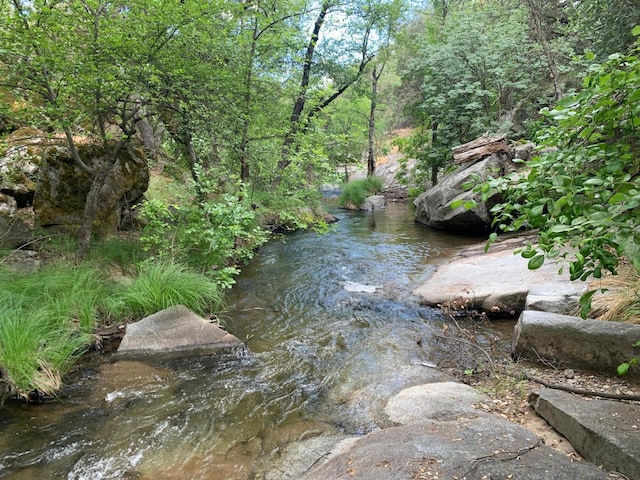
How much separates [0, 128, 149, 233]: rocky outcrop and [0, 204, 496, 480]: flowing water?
3051 millimetres

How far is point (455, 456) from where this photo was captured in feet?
7.43

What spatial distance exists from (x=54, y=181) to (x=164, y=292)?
313cm

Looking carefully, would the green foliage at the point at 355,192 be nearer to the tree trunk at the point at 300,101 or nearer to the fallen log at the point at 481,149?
the fallen log at the point at 481,149

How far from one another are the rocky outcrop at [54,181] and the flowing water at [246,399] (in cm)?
305

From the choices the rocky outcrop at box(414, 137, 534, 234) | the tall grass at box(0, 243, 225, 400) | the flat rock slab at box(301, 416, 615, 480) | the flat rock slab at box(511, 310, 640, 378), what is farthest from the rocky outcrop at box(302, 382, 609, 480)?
the rocky outcrop at box(414, 137, 534, 234)

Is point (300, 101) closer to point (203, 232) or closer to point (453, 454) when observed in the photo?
point (203, 232)

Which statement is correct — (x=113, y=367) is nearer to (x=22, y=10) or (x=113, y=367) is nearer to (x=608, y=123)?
(x=22, y=10)

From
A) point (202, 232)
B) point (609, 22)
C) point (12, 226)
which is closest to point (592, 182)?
point (202, 232)

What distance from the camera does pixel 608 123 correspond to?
1.84m

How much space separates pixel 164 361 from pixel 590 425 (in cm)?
429

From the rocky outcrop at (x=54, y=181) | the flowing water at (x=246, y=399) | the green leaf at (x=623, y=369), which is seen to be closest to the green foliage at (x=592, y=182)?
Result: the green leaf at (x=623, y=369)

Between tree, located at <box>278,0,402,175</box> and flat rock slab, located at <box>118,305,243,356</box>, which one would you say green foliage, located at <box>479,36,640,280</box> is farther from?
tree, located at <box>278,0,402,175</box>

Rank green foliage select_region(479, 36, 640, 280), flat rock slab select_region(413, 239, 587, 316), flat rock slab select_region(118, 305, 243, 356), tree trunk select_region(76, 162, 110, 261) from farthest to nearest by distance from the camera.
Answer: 1. tree trunk select_region(76, 162, 110, 261)
2. flat rock slab select_region(413, 239, 587, 316)
3. flat rock slab select_region(118, 305, 243, 356)
4. green foliage select_region(479, 36, 640, 280)

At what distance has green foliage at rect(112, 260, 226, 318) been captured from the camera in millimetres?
5270
